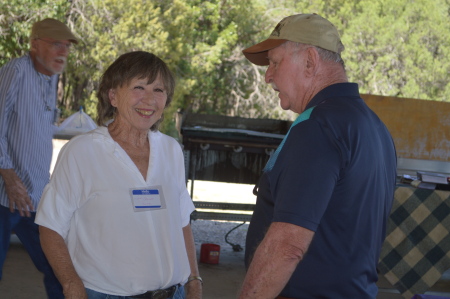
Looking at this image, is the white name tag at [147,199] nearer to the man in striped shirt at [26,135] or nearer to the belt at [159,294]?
the belt at [159,294]

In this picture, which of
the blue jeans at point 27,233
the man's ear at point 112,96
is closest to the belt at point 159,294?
the man's ear at point 112,96

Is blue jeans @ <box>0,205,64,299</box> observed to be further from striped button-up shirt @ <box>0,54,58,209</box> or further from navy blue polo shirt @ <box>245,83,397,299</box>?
navy blue polo shirt @ <box>245,83,397,299</box>

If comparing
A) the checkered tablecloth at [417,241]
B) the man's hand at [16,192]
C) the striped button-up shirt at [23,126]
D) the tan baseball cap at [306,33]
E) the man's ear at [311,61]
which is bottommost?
the checkered tablecloth at [417,241]

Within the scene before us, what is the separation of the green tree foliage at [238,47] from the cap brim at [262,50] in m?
21.8

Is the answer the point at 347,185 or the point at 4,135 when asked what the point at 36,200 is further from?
the point at 347,185

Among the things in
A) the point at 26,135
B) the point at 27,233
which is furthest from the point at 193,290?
the point at 26,135

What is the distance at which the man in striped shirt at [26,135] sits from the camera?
407 centimetres

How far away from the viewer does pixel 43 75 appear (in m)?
4.35

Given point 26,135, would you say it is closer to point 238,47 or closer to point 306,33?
point 306,33

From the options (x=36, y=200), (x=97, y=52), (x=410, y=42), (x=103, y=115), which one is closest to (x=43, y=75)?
(x=36, y=200)

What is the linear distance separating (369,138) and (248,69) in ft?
94.9

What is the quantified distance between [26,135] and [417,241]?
288 cm

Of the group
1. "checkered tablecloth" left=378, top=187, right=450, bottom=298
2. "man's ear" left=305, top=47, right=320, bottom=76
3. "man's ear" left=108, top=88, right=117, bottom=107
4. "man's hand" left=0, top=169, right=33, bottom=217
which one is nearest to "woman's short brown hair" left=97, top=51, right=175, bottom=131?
"man's ear" left=108, top=88, right=117, bottom=107

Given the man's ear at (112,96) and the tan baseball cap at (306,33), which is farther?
the man's ear at (112,96)
